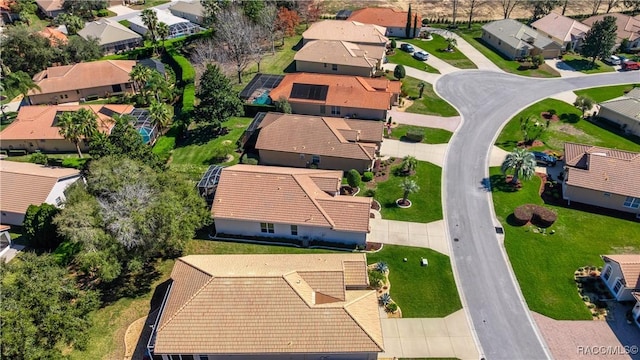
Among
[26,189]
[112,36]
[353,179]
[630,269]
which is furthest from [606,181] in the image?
[112,36]

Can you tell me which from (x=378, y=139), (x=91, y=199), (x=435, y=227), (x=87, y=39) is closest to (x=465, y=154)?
(x=378, y=139)

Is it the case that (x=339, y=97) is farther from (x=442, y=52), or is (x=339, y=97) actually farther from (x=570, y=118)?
(x=570, y=118)

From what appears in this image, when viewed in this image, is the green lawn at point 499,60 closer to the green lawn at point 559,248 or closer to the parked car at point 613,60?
the parked car at point 613,60

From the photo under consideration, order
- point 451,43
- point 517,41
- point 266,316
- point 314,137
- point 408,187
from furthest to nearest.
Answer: point 451,43 < point 517,41 < point 314,137 < point 408,187 < point 266,316

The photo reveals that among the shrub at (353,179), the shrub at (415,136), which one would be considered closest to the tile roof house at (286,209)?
the shrub at (353,179)

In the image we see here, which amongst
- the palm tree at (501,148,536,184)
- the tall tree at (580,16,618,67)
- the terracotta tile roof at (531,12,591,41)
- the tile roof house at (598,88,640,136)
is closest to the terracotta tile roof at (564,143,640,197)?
the palm tree at (501,148,536,184)

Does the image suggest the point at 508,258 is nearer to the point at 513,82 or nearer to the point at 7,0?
the point at 513,82

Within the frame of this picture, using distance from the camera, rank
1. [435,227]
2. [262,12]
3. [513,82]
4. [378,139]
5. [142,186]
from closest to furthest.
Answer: [142,186] → [435,227] → [378,139] → [513,82] → [262,12]
